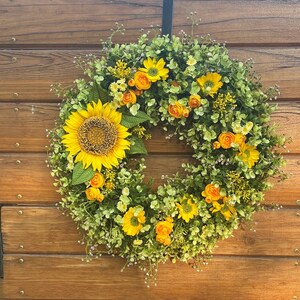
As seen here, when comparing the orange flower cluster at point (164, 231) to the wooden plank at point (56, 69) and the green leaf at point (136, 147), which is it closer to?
the green leaf at point (136, 147)

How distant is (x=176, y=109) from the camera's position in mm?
1356

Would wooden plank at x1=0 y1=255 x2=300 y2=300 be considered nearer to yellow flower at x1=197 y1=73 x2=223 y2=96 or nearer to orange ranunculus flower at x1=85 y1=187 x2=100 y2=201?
orange ranunculus flower at x1=85 y1=187 x2=100 y2=201

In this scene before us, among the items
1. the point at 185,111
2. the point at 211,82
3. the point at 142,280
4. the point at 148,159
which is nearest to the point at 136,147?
the point at 148,159

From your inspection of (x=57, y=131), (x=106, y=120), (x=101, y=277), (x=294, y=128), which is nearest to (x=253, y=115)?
(x=294, y=128)

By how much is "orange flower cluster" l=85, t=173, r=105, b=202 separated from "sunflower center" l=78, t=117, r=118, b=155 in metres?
0.07

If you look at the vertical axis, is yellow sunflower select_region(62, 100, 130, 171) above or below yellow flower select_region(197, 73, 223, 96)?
below

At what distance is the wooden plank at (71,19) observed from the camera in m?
1.48

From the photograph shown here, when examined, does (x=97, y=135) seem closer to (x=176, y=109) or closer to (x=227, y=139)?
(x=176, y=109)

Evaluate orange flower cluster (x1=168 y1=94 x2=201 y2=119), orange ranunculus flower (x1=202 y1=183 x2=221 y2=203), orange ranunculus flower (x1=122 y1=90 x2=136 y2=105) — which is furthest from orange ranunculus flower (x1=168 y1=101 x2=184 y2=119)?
orange ranunculus flower (x1=202 y1=183 x2=221 y2=203)

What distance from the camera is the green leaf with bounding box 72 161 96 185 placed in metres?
1.41

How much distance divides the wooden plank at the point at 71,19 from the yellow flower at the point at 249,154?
46 centimetres

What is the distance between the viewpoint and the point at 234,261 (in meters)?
1.52

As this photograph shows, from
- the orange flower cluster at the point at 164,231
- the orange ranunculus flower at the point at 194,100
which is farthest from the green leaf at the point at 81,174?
the orange ranunculus flower at the point at 194,100

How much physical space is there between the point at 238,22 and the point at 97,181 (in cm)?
63
